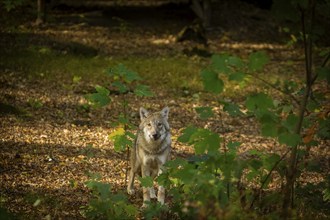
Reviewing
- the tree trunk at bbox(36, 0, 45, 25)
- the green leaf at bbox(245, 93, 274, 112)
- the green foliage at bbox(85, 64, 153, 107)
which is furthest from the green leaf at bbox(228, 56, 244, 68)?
the tree trunk at bbox(36, 0, 45, 25)

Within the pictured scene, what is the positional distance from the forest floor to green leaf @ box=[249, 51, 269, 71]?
0.99 meters

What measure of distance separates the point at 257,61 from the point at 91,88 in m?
9.02

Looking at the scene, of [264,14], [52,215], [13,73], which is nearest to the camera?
[52,215]

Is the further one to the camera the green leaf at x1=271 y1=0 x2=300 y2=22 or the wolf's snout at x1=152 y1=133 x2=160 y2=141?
the wolf's snout at x1=152 y1=133 x2=160 y2=141

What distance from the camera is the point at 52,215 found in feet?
19.5

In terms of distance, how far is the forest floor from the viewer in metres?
7.58

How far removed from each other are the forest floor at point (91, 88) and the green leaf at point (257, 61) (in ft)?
3.26

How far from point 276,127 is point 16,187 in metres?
3.87

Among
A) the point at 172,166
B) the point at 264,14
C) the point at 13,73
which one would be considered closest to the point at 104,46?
the point at 13,73

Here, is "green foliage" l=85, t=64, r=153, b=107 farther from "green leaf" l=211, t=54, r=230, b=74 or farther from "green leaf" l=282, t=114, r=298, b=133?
"green leaf" l=282, t=114, r=298, b=133

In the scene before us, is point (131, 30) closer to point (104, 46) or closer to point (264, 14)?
point (104, 46)

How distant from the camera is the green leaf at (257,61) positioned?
4.34 metres

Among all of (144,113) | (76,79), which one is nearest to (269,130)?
(144,113)

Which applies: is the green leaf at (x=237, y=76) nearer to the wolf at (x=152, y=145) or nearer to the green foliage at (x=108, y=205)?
the green foliage at (x=108, y=205)
